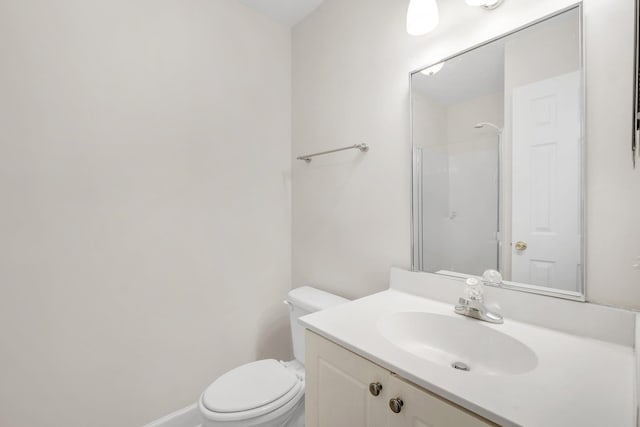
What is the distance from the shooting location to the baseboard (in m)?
1.48

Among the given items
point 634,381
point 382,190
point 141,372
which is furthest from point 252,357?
point 634,381

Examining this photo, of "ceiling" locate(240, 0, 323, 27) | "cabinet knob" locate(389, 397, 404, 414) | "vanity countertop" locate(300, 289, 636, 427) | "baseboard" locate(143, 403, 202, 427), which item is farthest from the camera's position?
"ceiling" locate(240, 0, 323, 27)

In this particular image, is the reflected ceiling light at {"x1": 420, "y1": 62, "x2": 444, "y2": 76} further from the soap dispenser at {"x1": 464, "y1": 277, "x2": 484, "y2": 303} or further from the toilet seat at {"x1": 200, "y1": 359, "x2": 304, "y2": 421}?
the toilet seat at {"x1": 200, "y1": 359, "x2": 304, "y2": 421}

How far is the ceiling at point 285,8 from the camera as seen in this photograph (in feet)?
5.68

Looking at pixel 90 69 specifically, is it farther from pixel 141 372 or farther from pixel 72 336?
pixel 141 372

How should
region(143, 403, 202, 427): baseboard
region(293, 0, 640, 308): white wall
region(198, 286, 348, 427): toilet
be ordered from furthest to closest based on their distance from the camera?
region(143, 403, 202, 427): baseboard, region(198, 286, 348, 427): toilet, region(293, 0, 640, 308): white wall

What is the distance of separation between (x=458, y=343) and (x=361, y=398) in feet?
1.31

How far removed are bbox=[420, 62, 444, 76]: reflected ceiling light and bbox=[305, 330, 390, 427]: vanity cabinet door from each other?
116 centimetres

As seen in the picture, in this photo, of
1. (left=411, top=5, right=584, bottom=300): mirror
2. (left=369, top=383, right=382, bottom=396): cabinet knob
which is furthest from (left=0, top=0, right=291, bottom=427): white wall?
(left=369, top=383, right=382, bottom=396): cabinet knob

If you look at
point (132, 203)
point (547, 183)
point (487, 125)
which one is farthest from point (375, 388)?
point (132, 203)

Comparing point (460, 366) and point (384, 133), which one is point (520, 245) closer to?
point (460, 366)

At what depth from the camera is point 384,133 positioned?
1413mm

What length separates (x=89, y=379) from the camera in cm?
130

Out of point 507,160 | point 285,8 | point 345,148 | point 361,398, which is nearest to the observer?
point 361,398
